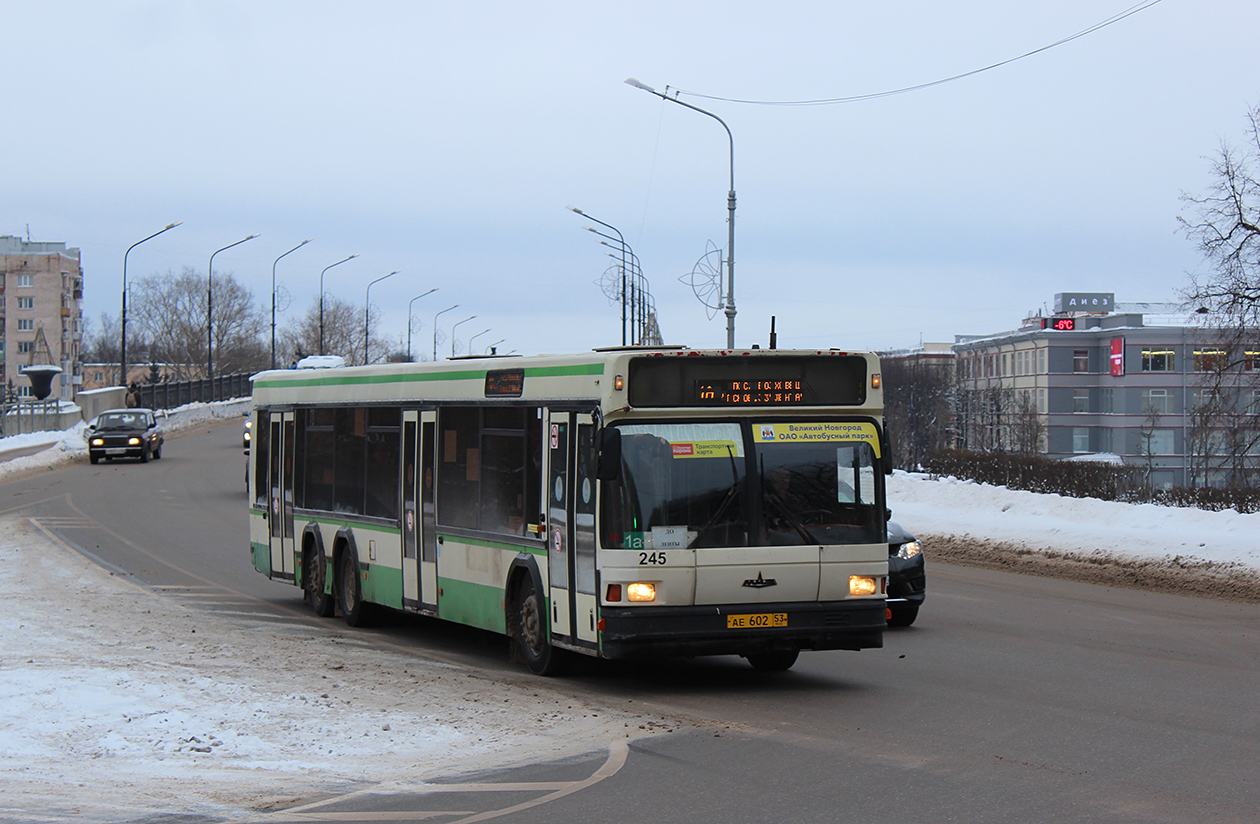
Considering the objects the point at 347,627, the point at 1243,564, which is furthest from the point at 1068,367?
the point at 347,627

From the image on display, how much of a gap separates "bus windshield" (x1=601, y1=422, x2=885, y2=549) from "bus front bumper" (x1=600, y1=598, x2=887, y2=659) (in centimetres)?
50

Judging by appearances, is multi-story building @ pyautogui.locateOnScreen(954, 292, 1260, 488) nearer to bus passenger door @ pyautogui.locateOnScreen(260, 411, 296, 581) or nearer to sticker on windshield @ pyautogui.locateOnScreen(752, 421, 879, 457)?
bus passenger door @ pyautogui.locateOnScreen(260, 411, 296, 581)

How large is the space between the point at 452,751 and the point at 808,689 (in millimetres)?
3442

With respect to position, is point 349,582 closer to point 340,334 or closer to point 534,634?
point 534,634

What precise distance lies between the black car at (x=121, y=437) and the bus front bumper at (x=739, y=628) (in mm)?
40442

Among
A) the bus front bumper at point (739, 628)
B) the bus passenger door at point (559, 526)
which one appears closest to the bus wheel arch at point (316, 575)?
the bus passenger door at point (559, 526)

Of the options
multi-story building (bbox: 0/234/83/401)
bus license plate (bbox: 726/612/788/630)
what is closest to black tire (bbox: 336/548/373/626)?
bus license plate (bbox: 726/612/788/630)

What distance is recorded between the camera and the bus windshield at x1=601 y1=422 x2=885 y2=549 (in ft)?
34.1

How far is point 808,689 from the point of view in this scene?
1090 cm

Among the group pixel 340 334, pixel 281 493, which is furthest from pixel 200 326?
pixel 281 493

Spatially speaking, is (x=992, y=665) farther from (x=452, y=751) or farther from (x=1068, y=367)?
(x=1068, y=367)

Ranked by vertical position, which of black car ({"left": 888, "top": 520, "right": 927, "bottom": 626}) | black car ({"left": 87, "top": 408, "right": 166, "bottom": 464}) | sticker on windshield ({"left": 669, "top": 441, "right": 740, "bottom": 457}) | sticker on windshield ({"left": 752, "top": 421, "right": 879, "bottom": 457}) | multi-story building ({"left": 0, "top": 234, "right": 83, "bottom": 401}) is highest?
multi-story building ({"left": 0, "top": 234, "right": 83, "bottom": 401})

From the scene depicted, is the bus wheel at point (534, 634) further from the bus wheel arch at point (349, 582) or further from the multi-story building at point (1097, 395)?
the multi-story building at point (1097, 395)

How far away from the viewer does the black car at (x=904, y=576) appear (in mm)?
14164
